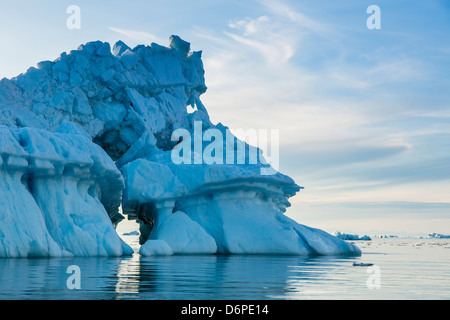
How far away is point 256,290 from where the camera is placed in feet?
25.2

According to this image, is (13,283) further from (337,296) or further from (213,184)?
(213,184)

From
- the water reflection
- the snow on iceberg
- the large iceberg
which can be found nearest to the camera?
the water reflection

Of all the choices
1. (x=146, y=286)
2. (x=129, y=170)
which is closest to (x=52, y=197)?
(x=129, y=170)

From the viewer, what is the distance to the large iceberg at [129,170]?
16359 millimetres

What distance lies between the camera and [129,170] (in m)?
21.7

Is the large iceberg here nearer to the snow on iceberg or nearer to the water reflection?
the snow on iceberg

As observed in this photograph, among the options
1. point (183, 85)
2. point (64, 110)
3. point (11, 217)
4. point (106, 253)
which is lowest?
point (106, 253)

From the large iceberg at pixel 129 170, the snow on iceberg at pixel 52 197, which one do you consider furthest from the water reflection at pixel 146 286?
the large iceberg at pixel 129 170

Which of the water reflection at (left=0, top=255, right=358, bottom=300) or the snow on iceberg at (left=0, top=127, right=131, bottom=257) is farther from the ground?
the snow on iceberg at (left=0, top=127, right=131, bottom=257)

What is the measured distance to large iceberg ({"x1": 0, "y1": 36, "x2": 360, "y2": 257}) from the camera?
16359 millimetres

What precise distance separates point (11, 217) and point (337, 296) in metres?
11.2

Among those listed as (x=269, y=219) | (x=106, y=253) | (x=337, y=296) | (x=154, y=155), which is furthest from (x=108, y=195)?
(x=337, y=296)

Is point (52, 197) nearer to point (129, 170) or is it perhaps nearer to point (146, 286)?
point (129, 170)

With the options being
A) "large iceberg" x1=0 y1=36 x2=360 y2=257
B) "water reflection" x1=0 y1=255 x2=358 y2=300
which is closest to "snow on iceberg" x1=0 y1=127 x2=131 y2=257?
"large iceberg" x1=0 y1=36 x2=360 y2=257
